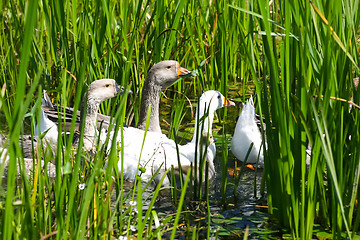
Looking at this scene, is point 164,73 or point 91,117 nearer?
point 91,117

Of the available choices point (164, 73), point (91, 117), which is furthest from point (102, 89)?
point (164, 73)

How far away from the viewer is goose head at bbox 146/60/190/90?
539cm

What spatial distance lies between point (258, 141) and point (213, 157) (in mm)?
455

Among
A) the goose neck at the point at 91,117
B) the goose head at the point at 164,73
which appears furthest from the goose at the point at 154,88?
the goose neck at the point at 91,117

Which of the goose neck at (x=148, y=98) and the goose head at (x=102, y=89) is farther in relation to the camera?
the goose neck at (x=148, y=98)

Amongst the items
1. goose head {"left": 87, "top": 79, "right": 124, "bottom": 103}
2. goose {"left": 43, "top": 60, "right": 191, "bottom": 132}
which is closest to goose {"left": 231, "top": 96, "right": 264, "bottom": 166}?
goose {"left": 43, "top": 60, "right": 191, "bottom": 132}

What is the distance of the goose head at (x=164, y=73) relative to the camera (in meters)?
5.39

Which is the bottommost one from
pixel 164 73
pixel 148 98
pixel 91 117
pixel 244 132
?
pixel 244 132

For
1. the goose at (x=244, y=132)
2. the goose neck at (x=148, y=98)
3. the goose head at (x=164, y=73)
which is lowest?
the goose at (x=244, y=132)

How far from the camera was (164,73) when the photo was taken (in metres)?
5.39

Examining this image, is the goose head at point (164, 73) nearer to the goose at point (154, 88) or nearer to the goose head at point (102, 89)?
the goose at point (154, 88)

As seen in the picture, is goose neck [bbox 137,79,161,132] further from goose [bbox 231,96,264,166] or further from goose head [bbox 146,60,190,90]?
goose [bbox 231,96,264,166]

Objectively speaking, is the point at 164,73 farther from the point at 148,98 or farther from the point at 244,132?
the point at 244,132

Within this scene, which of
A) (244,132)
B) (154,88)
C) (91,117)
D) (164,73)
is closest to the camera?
(244,132)
